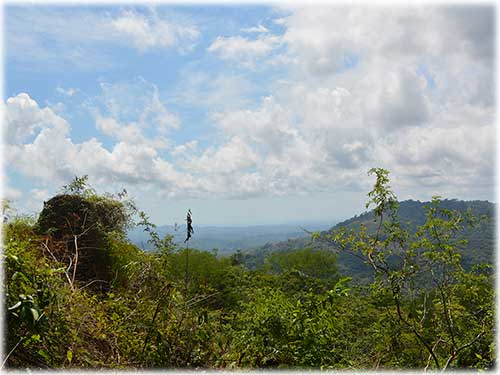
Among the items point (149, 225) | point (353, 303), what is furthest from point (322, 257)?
point (149, 225)

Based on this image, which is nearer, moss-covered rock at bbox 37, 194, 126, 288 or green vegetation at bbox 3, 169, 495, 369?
green vegetation at bbox 3, 169, 495, 369

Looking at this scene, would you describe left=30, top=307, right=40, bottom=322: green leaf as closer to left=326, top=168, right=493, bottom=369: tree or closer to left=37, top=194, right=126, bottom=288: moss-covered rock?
left=326, top=168, right=493, bottom=369: tree

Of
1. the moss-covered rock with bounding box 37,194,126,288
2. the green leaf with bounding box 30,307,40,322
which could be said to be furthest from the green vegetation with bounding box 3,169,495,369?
the moss-covered rock with bounding box 37,194,126,288

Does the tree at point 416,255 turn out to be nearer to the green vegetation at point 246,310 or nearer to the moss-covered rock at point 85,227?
the green vegetation at point 246,310

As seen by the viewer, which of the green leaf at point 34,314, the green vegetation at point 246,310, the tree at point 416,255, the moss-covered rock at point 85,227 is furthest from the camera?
the moss-covered rock at point 85,227

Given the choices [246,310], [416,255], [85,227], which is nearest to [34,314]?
[246,310]

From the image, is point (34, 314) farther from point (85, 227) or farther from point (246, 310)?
point (85, 227)

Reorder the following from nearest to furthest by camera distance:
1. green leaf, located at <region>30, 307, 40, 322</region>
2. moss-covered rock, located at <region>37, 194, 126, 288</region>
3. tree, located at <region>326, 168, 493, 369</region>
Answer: green leaf, located at <region>30, 307, 40, 322</region> → tree, located at <region>326, 168, 493, 369</region> → moss-covered rock, located at <region>37, 194, 126, 288</region>

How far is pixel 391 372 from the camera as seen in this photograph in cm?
430

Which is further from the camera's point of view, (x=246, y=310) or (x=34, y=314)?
(x=246, y=310)

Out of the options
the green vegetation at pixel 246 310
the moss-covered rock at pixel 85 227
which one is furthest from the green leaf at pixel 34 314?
the moss-covered rock at pixel 85 227

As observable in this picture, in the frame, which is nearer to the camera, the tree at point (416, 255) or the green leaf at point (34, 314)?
the green leaf at point (34, 314)

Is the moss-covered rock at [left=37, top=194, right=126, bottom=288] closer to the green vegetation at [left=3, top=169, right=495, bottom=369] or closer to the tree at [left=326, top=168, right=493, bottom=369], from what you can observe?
the green vegetation at [left=3, top=169, right=495, bottom=369]

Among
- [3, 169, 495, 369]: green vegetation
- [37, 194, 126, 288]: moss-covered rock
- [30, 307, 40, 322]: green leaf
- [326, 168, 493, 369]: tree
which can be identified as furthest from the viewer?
[37, 194, 126, 288]: moss-covered rock
